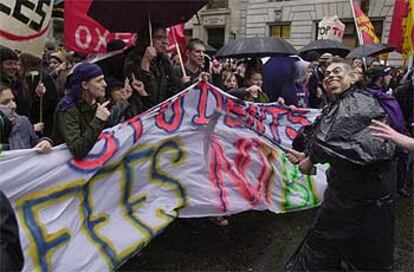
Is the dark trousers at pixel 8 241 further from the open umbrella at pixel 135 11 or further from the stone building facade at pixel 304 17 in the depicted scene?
the stone building facade at pixel 304 17

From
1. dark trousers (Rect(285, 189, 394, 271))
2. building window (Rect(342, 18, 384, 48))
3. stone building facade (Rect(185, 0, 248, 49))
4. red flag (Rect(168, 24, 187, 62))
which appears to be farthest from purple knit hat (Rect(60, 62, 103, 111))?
stone building facade (Rect(185, 0, 248, 49))

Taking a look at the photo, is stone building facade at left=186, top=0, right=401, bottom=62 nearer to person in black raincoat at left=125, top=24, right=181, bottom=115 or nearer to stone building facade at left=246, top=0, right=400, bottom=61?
stone building facade at left=246, top=0, right=400, bottom=61

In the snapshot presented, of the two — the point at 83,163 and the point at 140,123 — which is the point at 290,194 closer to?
the point at 140,123

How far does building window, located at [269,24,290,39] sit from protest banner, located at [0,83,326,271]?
21.1m

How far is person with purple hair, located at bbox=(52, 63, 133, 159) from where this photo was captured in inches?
120

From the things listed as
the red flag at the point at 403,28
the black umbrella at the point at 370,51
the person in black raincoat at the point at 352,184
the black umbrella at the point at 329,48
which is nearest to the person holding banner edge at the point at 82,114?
the person in black raincoat at the point at 352,184

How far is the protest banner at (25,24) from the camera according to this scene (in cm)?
335

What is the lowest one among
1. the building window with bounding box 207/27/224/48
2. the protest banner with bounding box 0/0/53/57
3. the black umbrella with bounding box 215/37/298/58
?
the building window with bounding box 207/27/224/48

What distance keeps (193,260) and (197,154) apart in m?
0.89

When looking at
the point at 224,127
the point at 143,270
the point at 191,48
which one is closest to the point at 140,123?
the point at 224,127

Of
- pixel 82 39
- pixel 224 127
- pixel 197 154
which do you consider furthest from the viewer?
pixel 82 39

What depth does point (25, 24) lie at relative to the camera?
137 inches

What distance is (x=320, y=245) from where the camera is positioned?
3.19 metres

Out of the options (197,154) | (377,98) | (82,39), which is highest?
(82,39)
